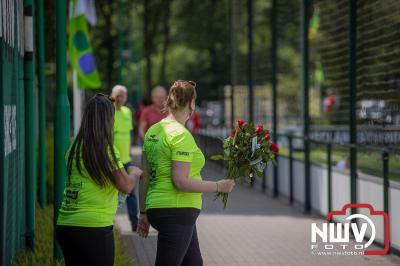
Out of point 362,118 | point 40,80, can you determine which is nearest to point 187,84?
point 40,80

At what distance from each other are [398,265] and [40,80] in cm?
515

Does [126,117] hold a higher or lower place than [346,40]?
lower

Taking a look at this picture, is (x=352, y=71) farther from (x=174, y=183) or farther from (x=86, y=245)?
(x=86, y=245)

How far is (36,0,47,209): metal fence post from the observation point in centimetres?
1134

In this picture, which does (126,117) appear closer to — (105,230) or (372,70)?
(372,70)

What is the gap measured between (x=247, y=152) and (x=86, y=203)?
4.24 ft

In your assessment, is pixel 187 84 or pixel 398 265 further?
pixel 398 265

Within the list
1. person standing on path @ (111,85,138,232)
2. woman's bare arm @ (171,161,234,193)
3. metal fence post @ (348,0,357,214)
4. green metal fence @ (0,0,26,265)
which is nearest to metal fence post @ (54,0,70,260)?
green metal fence @ (0,0,26,265)

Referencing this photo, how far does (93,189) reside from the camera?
17.6 ft

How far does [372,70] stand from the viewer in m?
12.3

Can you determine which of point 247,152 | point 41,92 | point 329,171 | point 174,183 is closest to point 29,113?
point 41,92

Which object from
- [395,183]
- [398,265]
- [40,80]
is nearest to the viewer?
[398,265]

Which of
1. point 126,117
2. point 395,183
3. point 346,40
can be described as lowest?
point 395,183

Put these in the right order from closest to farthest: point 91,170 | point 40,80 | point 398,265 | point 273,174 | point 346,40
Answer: point 91,170 < point 398,265 < point 40,80 < point 346,40 < point 273,174
